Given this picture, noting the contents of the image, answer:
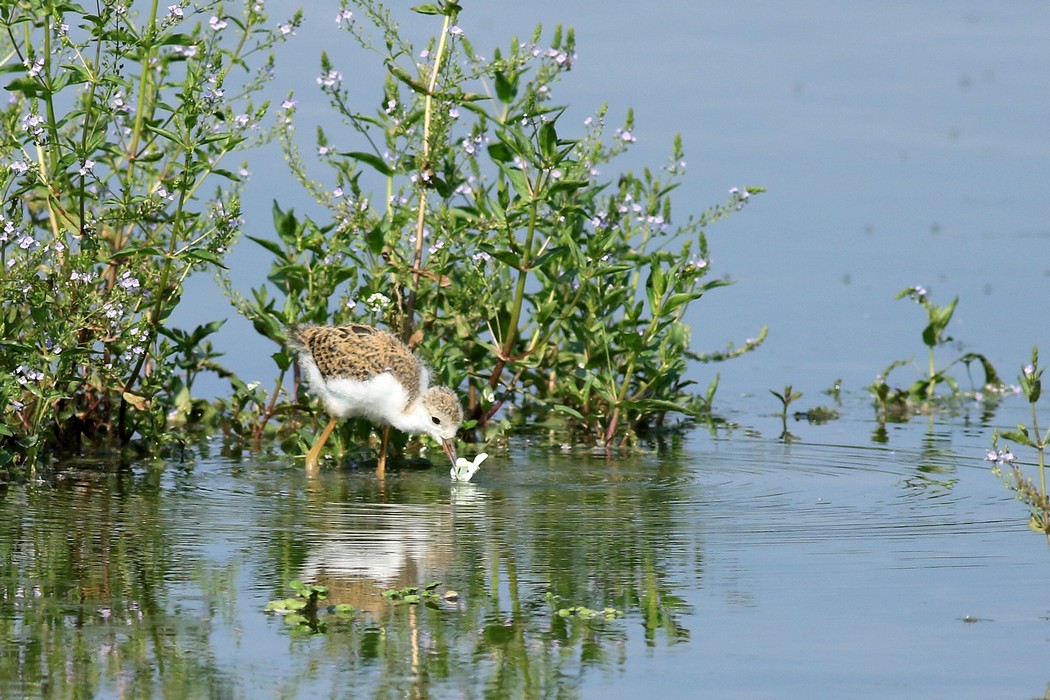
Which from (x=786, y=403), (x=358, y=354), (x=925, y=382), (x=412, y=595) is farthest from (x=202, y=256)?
(x=925, y=382)

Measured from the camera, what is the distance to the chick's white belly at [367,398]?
10.7m

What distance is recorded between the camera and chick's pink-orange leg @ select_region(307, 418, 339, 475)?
10.7 m

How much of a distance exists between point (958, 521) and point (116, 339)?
4722mm

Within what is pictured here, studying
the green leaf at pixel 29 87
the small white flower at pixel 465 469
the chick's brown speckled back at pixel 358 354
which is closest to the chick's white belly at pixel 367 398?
the chick's brown speckled back at pixel 358 354

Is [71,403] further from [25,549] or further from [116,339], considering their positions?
[25,549]

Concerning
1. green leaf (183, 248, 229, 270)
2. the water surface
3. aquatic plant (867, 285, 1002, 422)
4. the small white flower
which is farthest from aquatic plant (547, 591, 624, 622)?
aquatic plant (867, 285, 1002, 422)

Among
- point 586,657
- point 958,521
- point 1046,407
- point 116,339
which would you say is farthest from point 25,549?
point 1046,407

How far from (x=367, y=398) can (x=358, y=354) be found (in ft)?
0.96

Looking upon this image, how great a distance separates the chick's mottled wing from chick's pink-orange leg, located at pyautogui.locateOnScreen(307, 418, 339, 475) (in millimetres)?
375

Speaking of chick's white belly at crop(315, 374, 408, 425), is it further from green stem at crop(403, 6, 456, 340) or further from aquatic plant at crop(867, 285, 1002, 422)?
aquatic plant at crop(867, 285, 1002, 422)

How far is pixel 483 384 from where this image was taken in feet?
39.2

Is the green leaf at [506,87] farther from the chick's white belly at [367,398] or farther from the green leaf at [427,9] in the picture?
the chick's white belly at [367,398]

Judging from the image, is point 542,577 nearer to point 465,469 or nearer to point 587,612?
point 587,612

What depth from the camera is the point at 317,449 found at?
10.8 metres
